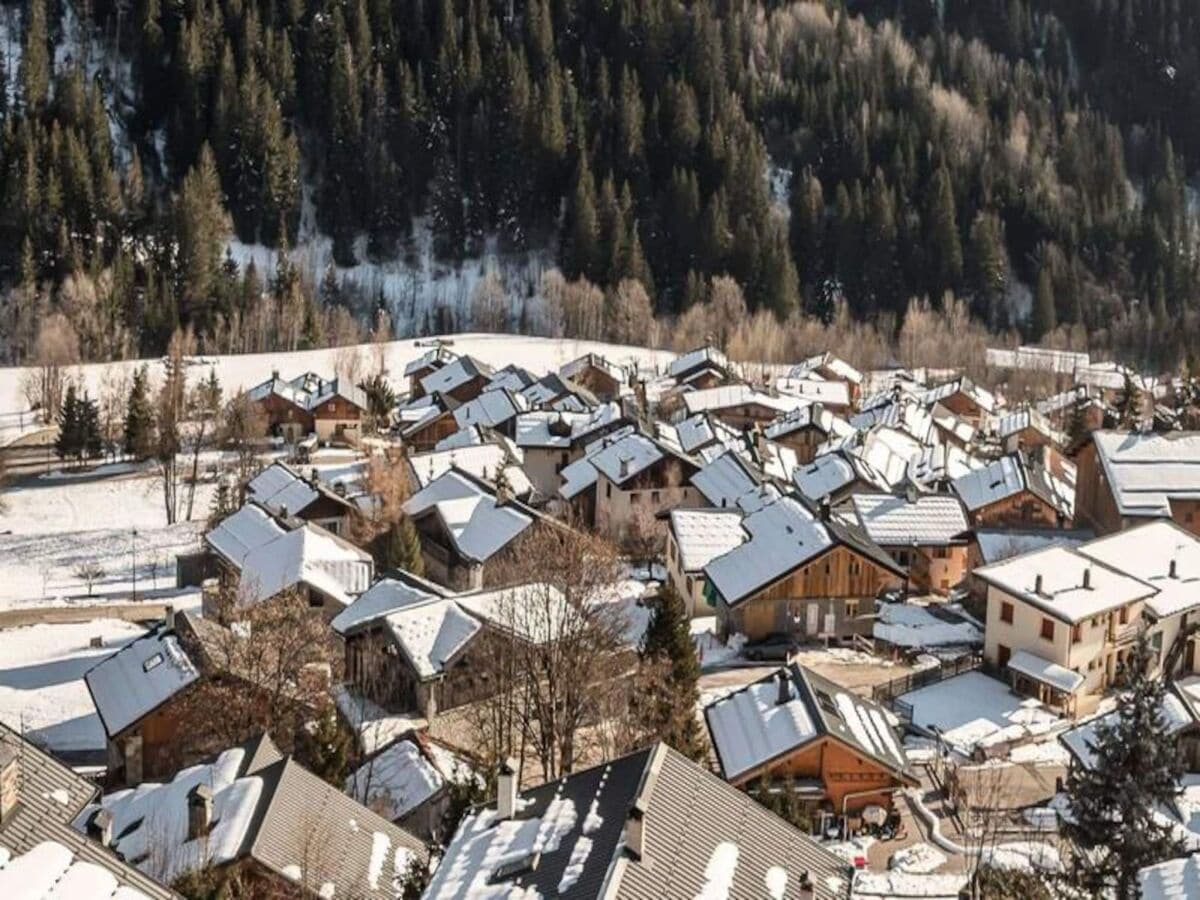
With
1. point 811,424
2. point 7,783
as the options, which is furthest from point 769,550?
point 7,783

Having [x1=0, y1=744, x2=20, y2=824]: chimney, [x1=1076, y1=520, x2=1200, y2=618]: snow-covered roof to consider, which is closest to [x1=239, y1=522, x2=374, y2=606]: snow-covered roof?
[x1=1076, y1=520, x2=1200, y2=618]: snow-covered roof

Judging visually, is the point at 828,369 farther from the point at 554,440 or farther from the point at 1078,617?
the point at 1078,617

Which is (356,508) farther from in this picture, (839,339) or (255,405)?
(839,339)

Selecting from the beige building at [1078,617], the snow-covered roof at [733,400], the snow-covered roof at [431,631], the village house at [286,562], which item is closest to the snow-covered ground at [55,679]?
the village house at [286,562]

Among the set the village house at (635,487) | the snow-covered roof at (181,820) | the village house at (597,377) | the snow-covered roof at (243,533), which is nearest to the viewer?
the snow-covered roof at (181,820)

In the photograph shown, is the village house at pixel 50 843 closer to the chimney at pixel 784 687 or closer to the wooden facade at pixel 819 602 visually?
the chimney at pixel 784 687

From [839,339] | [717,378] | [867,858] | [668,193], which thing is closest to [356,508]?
[867,858]
